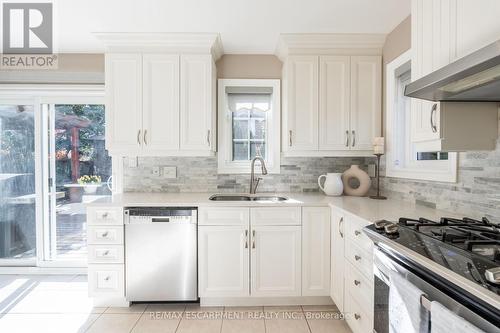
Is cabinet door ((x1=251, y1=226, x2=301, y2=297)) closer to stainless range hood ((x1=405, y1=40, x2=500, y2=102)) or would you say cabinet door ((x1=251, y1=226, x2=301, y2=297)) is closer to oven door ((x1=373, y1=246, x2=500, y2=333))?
oven door ((x1=373, y1=246, x2=500, y2=333))

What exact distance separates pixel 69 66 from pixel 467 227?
11.8ft

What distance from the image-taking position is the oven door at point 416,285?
2.43 ft

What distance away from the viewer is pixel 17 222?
10.2 ft

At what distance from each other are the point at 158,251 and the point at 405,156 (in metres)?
2.27

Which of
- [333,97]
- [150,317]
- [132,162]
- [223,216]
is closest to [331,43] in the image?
[333,97]

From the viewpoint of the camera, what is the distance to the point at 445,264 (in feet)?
2.96

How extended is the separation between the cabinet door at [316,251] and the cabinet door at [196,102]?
3.71 ft

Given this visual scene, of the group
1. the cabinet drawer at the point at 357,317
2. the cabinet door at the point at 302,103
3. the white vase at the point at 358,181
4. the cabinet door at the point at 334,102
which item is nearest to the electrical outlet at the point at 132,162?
the cabinet door at the point at 302,103

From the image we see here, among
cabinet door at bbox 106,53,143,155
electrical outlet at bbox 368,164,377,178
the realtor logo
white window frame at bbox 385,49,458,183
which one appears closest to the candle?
white window frame at bbox 385,49,458,183

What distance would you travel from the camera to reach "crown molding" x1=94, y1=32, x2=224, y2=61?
2.49 m

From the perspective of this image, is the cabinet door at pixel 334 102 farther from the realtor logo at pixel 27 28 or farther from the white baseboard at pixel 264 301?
the realtor logo at pixel 27 28

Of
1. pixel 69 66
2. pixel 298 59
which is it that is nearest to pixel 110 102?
pixel 69 66

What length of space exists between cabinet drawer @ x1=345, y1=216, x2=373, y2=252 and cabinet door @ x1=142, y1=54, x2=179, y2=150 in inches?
64.4

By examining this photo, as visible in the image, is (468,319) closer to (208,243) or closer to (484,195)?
(484,195)
